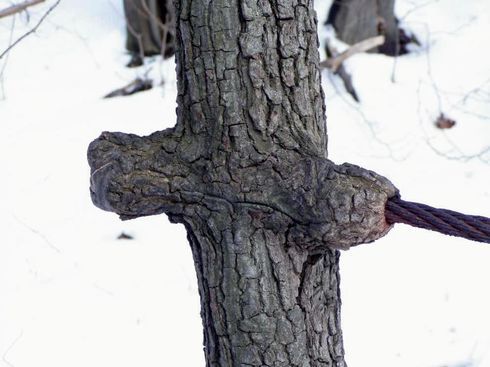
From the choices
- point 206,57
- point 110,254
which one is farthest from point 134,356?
point 206,57

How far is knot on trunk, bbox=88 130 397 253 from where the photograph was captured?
151cm

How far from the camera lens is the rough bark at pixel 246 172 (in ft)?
5.18

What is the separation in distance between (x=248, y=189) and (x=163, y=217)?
7.31ft

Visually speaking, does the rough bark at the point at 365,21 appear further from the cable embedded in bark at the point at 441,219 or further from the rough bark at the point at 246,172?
the cable embedded in bark at the point at 441,219

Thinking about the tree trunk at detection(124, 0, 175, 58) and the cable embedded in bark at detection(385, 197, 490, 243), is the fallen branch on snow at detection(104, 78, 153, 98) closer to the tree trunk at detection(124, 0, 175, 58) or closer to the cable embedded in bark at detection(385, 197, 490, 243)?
the tree trunk at detection(124, 0, 175, 58)

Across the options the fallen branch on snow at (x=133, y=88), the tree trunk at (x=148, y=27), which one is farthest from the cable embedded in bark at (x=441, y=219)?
the tree trunk at (x=148, y=27)

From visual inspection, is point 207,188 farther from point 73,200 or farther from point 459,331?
point 73,200

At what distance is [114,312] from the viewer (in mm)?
3293

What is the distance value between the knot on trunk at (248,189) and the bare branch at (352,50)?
3.11 metres

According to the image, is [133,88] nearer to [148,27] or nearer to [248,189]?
[148,27]

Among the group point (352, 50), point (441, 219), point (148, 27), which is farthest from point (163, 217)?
point (441, 219)

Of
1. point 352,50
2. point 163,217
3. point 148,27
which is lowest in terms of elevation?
point 163,217

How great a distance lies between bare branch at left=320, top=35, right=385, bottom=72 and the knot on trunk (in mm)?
3115

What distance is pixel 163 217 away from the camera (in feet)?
12.4
